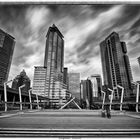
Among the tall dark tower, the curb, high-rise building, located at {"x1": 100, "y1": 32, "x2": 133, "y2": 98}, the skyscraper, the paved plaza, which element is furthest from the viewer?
high-rise building, located at {"x1": 100, "y1": 32, "x2": 133, "y2": 98}

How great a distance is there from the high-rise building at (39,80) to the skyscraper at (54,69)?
4.53 metres

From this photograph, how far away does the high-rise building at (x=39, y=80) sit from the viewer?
103625 millimetres

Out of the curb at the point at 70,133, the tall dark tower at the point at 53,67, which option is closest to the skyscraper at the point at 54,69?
the tall dark tower at the point at 53,67

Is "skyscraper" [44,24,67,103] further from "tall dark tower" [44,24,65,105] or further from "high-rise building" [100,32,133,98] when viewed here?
"high-rise building" [100,32,133,98]

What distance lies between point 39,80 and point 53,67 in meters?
23.1

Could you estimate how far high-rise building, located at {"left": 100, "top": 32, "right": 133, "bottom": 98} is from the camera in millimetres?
109875

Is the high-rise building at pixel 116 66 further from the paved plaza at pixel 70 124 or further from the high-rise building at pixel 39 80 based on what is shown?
the paved plaza at pixel 70 124

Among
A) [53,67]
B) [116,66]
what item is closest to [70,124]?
[53,67]

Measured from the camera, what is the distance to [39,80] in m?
107

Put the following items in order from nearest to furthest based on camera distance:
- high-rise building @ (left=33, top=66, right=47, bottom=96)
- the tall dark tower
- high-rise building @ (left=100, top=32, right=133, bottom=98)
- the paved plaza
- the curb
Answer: the curb, the paved plaza, the tall dark tower, high-rise building @ (left=33, top=66, right=47, bottom=96), high-rise building @ (left=100, top=32, right=133, bottom=98)

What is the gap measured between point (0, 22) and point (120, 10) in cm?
808

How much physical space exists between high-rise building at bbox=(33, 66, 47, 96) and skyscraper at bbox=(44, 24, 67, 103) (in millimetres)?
4528

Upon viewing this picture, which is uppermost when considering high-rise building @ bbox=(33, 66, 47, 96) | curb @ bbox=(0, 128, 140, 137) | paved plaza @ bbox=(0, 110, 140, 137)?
Answer: high-rise building @ bbox=(33, 66, 47, 96)

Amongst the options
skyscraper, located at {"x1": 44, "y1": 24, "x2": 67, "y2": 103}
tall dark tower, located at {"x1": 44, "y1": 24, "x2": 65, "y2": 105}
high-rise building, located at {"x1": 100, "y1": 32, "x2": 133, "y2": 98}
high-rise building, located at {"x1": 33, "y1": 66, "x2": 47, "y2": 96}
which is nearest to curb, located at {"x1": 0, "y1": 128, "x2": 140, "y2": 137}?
skyscraper, located at {"x1": 44, "y1": 24, "x2": 67, "y2": 103}
